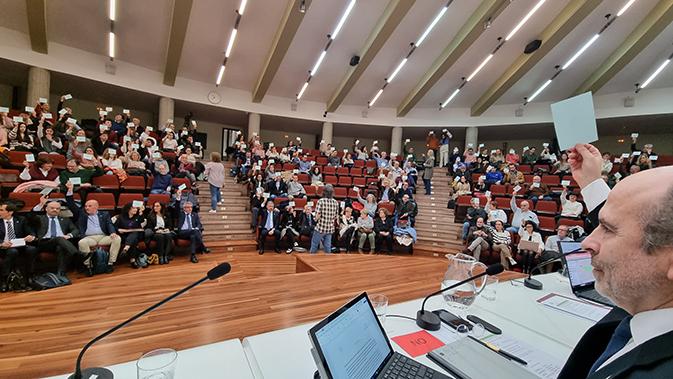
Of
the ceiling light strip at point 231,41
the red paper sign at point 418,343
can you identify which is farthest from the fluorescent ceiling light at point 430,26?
the red paper sign at point 418,343

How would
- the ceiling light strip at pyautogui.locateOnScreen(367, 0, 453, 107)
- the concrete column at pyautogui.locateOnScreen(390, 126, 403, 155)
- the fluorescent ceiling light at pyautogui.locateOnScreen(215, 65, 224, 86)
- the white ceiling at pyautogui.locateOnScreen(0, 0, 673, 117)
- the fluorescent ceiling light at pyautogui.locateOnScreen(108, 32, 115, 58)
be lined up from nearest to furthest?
1. the white ceiling at pyautogui.locateOnScreen(0, 0, 673, 117)
2. the ceiling light strip at pyautogui.locateOnScreen(367, 0, 453, 107)
3. the fluorescent ceiling light at pyautogui.locateOnScreen(108, 32, 115, 58)
4. the fluorescent ceiling light at pyautogui.locateOnScreen(215, 65, 224, 86)
5. the concrete column at pyautogui.locateOnScreen(390, 126, 403, 155)

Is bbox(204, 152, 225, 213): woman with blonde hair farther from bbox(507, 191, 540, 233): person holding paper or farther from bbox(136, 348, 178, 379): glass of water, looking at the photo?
bbox(507, 191, 540, 233): person holding paper

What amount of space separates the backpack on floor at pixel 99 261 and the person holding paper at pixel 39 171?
73.8 inches

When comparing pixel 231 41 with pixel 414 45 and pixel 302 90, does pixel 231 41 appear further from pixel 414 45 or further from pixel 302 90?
pixel 414 45

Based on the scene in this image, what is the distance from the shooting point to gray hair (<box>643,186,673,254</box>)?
20.3 inches

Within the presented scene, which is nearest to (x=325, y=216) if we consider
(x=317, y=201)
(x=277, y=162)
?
(x=317, y=201)

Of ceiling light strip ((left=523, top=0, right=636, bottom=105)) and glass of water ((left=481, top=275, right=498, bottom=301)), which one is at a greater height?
ceiling light strip ((left=523, top=0, right=636, bottom=105))

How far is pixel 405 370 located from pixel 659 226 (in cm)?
79

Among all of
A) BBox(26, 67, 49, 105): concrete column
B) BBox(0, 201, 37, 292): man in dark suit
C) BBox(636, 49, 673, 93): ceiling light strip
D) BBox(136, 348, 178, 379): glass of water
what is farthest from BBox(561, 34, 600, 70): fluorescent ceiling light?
BBox(26, 67, 49, 105): concrete column

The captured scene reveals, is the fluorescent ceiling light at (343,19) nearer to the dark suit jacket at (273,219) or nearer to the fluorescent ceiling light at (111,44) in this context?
the dark suit jacket at (273,219)

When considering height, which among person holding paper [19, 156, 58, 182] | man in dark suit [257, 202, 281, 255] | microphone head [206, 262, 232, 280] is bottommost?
man in dark suit [257, 202, 281, 255]

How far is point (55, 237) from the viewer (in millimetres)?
3660

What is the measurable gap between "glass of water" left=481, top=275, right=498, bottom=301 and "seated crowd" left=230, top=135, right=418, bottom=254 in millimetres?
3333

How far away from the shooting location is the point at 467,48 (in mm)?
8906
